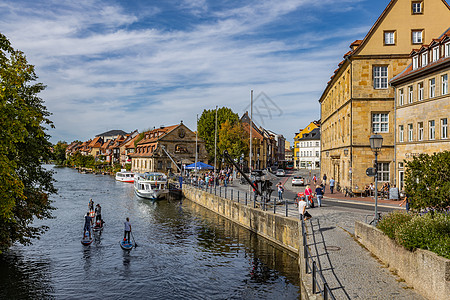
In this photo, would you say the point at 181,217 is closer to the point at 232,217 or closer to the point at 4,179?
the point at 232,217

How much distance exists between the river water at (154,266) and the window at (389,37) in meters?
20.7

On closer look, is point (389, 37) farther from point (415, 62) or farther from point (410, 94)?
point (410, 94)

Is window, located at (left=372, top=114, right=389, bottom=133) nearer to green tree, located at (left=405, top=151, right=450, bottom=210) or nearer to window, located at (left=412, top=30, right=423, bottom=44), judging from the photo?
window, located at (left=412, top=30, right=423, bottom=44)

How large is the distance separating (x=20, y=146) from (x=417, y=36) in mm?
31931

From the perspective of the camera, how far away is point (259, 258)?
19.9 meters

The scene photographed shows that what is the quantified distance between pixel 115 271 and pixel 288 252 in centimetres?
879

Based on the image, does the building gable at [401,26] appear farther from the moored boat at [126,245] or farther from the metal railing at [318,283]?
the metal railing at [318,283]

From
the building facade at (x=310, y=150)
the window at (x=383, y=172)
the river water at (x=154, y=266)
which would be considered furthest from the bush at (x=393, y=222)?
the building facade at (x=310, y=150)

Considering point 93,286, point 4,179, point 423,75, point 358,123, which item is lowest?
point 93,286

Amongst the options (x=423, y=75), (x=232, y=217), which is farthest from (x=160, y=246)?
(x=423, y=75)

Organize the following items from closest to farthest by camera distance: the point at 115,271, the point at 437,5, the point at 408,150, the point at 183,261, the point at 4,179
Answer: the point at 4,179 < the point at 115,271 < the point at 183,261 < the point at 408,150 < the point at 437,5

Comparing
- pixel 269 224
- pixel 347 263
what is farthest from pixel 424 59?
pixel 347 263

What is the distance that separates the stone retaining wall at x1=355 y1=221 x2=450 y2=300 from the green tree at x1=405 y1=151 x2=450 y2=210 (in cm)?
304

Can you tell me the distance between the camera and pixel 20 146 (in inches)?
646
